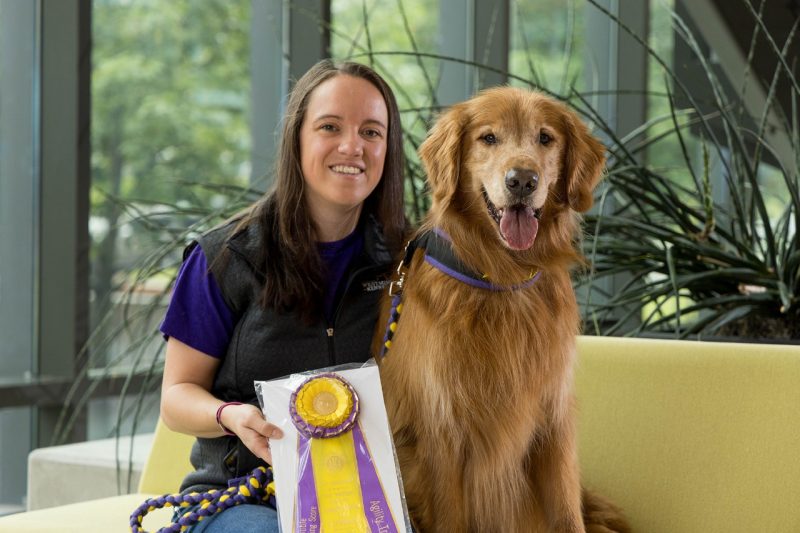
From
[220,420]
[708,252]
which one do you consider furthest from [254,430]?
[708,252]

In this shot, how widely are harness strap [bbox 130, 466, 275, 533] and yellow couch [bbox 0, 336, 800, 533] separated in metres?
0.23

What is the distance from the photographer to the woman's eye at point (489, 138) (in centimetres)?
172

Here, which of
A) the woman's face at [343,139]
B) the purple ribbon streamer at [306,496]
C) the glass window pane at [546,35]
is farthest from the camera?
the glass window pane at [546,35]

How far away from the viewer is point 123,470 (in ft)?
8.41

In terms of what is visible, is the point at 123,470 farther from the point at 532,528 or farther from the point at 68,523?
the point at 532,528

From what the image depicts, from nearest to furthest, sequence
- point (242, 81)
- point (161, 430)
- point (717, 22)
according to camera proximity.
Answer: point (161, 430) < point (717, 22) < point (242, 81)

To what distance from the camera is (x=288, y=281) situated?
173 centimetres

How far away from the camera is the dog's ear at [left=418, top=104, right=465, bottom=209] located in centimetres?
174

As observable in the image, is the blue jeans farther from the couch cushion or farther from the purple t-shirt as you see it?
the couch cushion

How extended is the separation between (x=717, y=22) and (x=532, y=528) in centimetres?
407

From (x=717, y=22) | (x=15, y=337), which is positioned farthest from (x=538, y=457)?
(x=717, y=22)

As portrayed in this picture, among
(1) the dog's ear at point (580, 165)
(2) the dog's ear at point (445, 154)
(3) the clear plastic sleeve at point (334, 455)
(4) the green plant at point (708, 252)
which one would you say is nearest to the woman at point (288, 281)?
(2) the dog's ear at point (445, 154)

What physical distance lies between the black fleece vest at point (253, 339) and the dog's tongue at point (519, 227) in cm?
30

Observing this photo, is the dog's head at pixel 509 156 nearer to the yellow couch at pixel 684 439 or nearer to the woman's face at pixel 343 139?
the woman's face at pixel 343 139
